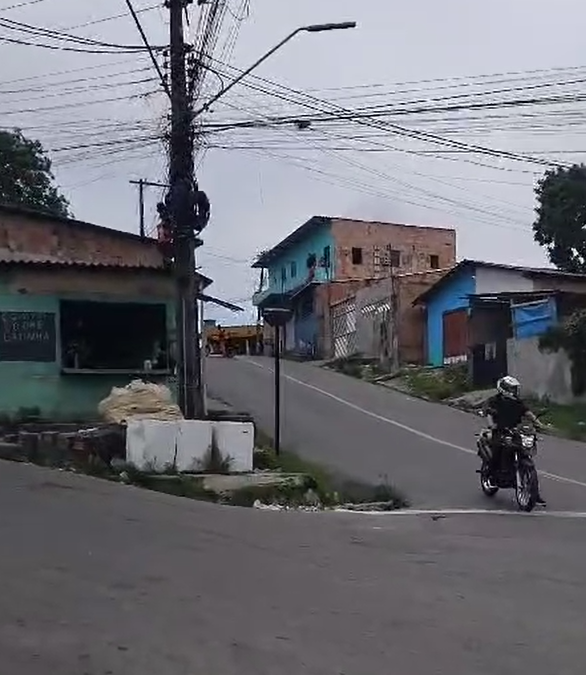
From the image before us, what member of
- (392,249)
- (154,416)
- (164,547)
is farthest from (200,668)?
(392,249)

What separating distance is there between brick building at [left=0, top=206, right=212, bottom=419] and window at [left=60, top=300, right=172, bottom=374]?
0.7 inches

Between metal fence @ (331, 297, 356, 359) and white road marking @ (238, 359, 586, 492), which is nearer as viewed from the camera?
white road marking @ (238, 359, 586, 492)

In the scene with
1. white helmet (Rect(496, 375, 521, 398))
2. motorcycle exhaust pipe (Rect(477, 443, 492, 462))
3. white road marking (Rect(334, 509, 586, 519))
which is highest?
white helmet (Rect(496, 375, 521, 398))

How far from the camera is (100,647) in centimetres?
710

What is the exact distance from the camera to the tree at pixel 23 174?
4397 centimetres

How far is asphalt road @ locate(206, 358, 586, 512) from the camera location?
1812 cm

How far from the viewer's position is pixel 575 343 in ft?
100.0

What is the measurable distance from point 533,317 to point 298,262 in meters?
32.7

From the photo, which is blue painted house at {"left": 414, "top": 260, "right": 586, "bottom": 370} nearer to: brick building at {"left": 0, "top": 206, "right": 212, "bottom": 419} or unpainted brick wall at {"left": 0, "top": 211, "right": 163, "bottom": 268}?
unpainted brick wall at {"left": 0, "top": 211, "right": 163, "bottom": 268}

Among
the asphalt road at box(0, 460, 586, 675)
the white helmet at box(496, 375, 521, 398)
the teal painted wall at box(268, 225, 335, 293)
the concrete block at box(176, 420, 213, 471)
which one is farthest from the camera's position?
the teal painted wall at box(268, 225, 335, 293)

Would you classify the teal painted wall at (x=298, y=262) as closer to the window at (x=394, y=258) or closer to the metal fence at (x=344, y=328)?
the window at (x=394, y=258)

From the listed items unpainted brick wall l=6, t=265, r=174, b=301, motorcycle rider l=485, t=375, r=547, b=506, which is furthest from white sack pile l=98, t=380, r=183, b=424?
motorcycle rider l=485, t=375, r=547, b=506

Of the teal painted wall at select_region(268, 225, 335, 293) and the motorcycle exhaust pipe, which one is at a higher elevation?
the teal painted wall at select_region(268, 225, 335, 293)

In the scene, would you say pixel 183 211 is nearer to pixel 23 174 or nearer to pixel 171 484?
pixel 171 484
